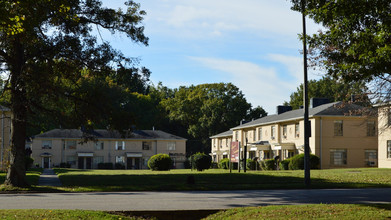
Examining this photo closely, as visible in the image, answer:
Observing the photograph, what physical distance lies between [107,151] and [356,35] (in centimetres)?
6511

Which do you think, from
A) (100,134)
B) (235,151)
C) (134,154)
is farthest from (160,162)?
(100,134)

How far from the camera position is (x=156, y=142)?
7656 centimetres

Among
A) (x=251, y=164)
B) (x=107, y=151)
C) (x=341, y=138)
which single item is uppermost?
(x=341, y=138)

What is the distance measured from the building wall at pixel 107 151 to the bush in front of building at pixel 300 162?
27.3 meters

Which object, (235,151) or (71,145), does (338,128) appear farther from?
(71,145)

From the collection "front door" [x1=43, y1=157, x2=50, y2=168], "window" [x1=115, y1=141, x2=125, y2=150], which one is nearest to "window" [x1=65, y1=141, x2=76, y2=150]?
"front door" [x1=43, y1=157, x2=50, y2=168]

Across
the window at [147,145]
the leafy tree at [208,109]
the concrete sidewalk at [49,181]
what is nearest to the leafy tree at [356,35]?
the concrete sidewalk at [49,181]

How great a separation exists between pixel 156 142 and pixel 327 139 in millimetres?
34926

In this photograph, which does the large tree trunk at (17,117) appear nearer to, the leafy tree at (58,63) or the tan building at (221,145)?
the leafy tree at (58,63)

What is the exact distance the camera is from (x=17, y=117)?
2078 centimetres

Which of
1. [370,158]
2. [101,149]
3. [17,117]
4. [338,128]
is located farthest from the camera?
[101,149]

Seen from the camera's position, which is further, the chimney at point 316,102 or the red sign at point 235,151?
the chimney at point 316,102

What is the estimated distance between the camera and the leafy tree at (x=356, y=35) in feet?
36.2

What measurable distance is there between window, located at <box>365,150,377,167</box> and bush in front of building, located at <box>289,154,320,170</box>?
606 cm
